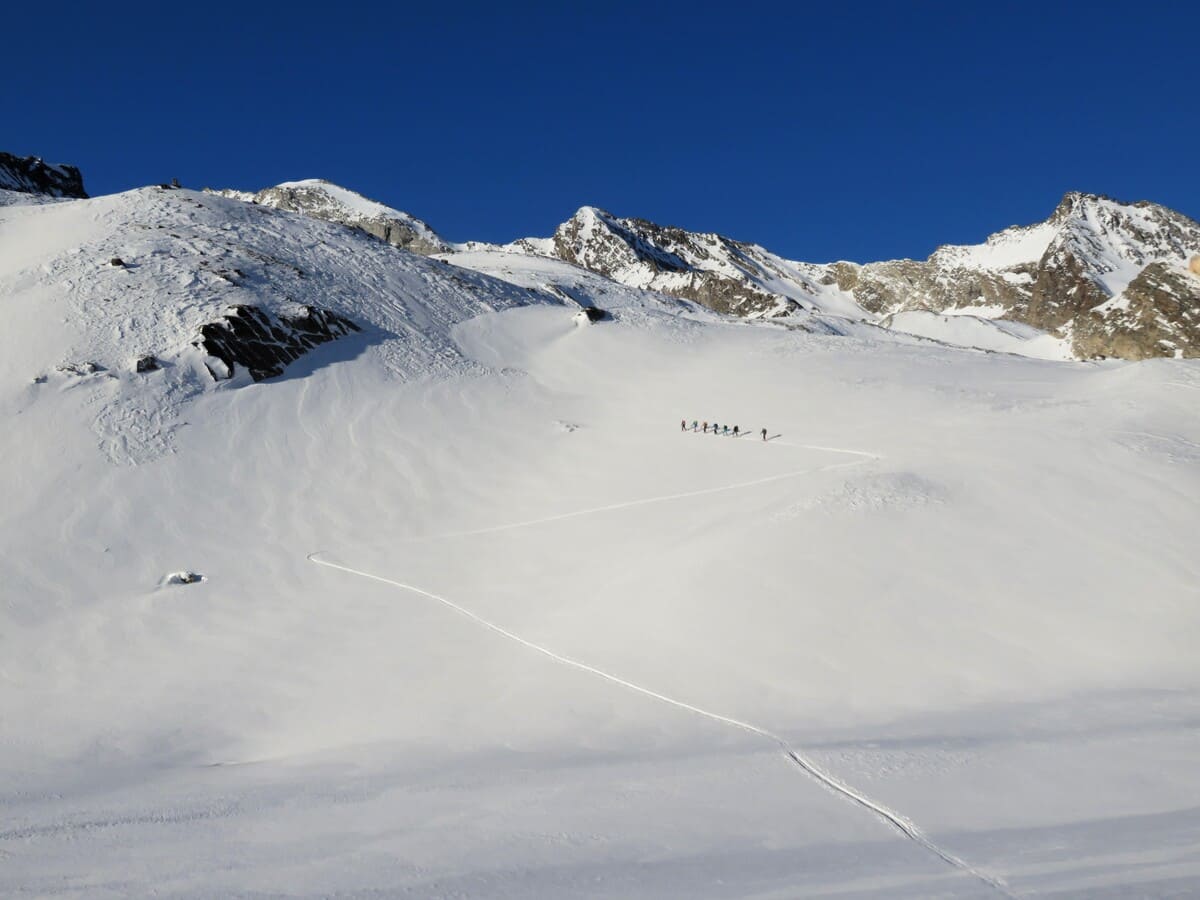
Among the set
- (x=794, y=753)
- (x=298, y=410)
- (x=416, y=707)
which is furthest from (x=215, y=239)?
(x=794, y=753)

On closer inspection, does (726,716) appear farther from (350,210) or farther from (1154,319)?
(350,210)

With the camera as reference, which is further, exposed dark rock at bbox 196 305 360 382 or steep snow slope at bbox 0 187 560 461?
exposed dark rock at bbox 196 305 360 382

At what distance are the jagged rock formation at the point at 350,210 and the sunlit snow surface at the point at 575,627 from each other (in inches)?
4740

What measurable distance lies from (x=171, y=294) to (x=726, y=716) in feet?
117

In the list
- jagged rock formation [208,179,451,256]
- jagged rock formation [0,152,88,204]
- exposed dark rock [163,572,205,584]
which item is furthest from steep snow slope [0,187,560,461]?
jagged rock formation [208,179,451,256]

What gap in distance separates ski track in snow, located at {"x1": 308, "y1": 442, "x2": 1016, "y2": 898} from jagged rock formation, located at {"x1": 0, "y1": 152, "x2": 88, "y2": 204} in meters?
78.6

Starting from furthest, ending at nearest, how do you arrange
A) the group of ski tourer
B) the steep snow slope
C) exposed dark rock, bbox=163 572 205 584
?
1. the group of ski tourer
2. the steep snow slope
3. exposed dark rock, bbox=163 572 205 584

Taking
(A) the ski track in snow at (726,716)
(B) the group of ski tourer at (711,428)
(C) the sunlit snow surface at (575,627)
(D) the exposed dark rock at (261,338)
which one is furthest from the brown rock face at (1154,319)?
(D) the exposed dark rock at (261,338)

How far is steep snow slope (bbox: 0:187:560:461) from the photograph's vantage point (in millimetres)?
29531

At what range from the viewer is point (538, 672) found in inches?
623

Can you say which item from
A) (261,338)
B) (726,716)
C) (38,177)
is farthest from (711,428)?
(38,177)

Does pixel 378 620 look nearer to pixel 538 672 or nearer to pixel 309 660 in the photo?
pixel 309 660

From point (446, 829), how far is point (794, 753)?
17.6 ft

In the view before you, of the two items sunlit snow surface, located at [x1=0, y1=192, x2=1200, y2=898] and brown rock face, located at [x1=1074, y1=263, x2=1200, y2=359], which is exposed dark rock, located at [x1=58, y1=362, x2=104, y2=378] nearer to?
sunlit snow surface, located at [x1=0, y1=192, x2=1200, y2=898]
